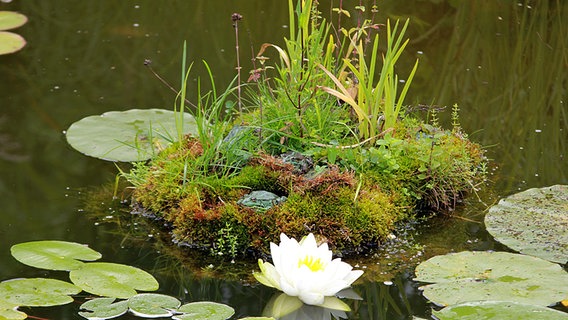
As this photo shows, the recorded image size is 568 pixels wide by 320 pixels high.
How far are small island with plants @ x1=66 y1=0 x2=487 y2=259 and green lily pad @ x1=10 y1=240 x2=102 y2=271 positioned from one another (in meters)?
0.34

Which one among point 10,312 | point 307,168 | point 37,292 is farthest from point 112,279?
point 307,168

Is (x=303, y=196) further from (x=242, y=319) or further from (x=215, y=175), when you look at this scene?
(x=242, y=319)

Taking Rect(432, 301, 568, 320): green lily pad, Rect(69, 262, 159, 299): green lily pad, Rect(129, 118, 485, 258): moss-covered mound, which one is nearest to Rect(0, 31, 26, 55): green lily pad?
Rect(129, 118, 485, 258): moss-covered mound

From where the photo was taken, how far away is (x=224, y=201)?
2.96 metres

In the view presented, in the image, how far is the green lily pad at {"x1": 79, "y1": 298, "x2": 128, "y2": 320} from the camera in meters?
2.39

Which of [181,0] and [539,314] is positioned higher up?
[181,0]

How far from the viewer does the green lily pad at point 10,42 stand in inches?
178

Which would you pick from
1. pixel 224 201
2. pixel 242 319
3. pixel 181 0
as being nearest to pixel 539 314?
pixel 242 319

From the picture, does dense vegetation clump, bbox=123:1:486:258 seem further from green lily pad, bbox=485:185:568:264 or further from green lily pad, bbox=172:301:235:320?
green lily pad, bbox=172:301:235:320

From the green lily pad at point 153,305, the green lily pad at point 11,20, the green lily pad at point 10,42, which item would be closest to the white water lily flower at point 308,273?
the green lily pad at point 153,305

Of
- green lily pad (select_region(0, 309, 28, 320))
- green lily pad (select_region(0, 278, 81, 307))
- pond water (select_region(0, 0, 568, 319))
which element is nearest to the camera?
green lily pad (select_region(0, 309, 28, 320))

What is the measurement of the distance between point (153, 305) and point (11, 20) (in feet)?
9.56

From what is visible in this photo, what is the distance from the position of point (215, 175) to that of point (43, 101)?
133 cm

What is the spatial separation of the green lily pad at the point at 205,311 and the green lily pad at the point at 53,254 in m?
0.43
